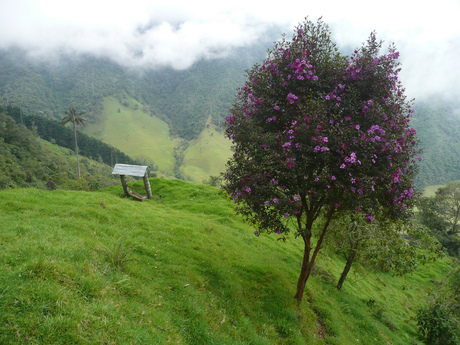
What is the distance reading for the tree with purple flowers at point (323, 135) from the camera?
735cm

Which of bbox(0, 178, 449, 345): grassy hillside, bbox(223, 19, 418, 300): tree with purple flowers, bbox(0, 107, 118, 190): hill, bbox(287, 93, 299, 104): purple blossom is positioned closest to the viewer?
bbox(0, 178, 449, 345): grassy hillside

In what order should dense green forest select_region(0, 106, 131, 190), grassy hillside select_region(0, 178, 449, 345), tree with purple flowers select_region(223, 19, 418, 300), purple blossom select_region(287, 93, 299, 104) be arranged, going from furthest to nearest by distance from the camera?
dense green forest select_region(0, 106, 131, 190) < purple blossom select_region(287, 93, 299, 104) < tree with purple flowers select_region(223, 19, 418, 300) < grassy hillside select_region(0, 178, 449, 345)

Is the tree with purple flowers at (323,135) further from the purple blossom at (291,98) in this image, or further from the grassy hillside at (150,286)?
the grassy hillside at (150,286)

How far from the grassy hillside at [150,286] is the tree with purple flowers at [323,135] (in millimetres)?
3345

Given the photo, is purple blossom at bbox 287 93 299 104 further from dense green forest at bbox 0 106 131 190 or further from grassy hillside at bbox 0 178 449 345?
dense green forest at bbox 0 106 131 190

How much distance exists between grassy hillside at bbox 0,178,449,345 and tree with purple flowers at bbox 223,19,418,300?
3.34 meters

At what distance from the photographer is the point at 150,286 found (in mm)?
7301

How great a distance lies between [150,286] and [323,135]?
6.95 meters

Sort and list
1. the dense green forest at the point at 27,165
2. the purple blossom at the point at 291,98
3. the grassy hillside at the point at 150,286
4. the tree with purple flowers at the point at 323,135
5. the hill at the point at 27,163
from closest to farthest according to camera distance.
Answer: the grassy hillside at the point at 150,286 < the tree with purple flowers at the point at 323,135 < the purple blossom at the point at 291,98 < the dense green forest at the point at 27,165 < the hill at the point at 27,163

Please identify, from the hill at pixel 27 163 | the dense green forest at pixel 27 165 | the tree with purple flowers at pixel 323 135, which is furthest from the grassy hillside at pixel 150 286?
the hill at pixel 27 163

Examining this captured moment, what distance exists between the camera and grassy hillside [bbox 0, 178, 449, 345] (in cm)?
471

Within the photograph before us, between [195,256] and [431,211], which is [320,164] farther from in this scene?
[431,211]

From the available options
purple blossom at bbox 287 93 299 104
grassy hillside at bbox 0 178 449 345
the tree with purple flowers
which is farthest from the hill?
purple blossom at bbox 287 93 299 104

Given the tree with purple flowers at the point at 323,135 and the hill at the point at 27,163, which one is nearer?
the tree with purple flowers at the point at 323,135
